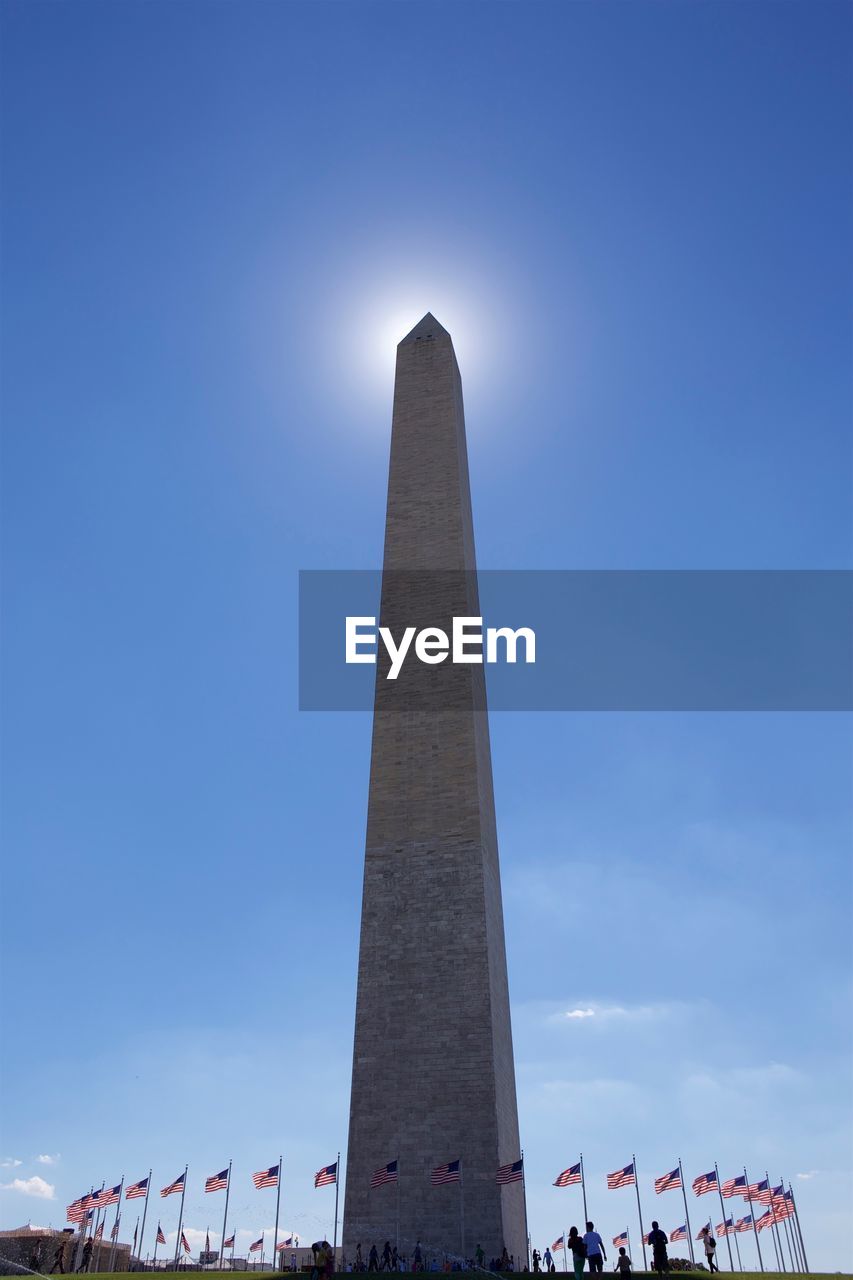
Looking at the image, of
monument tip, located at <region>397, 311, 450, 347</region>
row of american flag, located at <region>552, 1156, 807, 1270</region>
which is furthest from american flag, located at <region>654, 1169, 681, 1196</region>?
monument tip, located at <region>397, 311, 450, 347</region>

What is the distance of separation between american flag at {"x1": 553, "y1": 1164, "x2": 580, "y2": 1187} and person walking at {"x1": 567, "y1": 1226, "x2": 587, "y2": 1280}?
14173 mm

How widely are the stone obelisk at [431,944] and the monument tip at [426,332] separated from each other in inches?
240

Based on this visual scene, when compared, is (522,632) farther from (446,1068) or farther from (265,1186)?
(265,1186)

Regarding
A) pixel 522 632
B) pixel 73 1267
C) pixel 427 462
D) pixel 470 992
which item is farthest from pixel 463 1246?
pixel 427 462

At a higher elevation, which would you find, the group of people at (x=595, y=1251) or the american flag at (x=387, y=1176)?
the american flag at (x=387, y=1176)

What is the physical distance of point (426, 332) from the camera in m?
41.3

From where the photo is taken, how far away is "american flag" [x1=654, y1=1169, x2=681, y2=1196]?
112 ft

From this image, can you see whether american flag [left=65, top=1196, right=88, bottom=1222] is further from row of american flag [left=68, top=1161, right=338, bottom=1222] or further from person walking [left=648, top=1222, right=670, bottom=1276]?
person walking [left=648, top=1222, right=670, bottom=1276]

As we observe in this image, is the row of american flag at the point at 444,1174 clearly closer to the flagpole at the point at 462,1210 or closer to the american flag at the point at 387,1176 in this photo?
the american flag at the point at 387,1176

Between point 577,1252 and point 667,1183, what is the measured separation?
19.0 meters

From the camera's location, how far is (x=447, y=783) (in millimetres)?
31484

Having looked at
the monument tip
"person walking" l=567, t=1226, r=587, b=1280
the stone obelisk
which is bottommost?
"person walking" l=567, t=1226, r=587, b=1280

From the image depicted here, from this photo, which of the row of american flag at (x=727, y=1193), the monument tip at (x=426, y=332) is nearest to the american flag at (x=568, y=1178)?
the row of american flag at (x=727, y=1193)

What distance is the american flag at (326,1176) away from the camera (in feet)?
93.1
